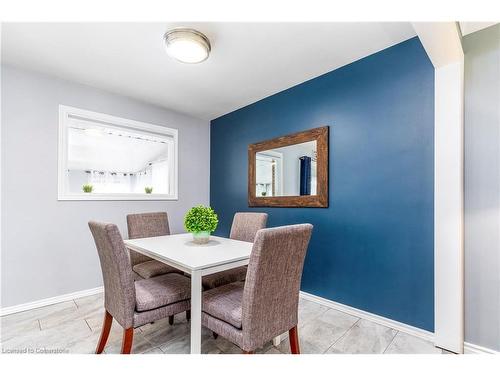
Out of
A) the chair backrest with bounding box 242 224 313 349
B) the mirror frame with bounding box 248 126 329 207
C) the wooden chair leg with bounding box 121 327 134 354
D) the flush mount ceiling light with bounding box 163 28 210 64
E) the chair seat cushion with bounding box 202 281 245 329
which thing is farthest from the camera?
the mirror frame with bounding box 248 126 329 207

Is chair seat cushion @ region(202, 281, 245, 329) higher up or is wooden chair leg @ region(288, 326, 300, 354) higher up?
chair seat cushion @ region(202, 281, 245, 329)

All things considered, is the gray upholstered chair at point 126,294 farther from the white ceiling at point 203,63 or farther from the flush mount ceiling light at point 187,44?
the white ceiling at point 203,63

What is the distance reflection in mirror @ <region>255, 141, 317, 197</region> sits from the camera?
2.71 metres

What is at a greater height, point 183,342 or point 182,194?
point 182,194

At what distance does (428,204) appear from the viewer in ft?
6.32

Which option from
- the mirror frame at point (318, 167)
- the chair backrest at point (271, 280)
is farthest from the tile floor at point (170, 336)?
the mirror frame at point (318, 167)

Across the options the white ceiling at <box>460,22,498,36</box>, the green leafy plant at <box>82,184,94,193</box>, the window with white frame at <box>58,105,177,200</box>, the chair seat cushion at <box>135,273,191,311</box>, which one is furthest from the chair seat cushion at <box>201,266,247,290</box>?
the white ceiling at <box>460,22,498,36</box>

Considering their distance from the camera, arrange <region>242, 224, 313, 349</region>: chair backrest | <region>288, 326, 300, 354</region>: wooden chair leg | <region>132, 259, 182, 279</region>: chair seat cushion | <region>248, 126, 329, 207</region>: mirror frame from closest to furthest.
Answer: <region>242, 224, 313, 349</region>: chair backrest → <region>288, 326, 300, 354</region>: wooden chair leg → <region>132, 259, 182, 279</region>: chair seat cushion → <region>248, 126, 329, 207</region>: mirror frame

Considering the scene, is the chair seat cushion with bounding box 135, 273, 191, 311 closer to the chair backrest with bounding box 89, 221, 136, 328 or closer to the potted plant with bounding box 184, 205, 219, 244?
the chair backrest with bounding box 89, 221, 136, 328

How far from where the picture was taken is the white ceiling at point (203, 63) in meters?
1.91

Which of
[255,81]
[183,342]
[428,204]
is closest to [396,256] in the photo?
[428,204]

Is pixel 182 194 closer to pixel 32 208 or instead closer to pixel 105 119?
pixel 105 119

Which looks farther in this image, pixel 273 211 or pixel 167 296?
pixel 273 211
